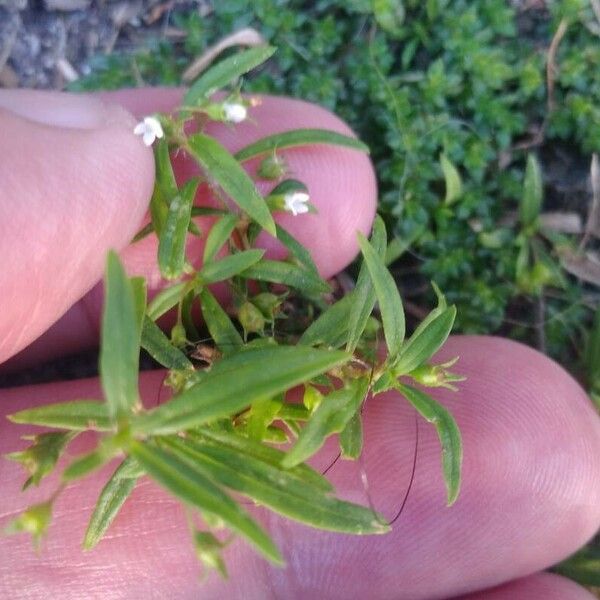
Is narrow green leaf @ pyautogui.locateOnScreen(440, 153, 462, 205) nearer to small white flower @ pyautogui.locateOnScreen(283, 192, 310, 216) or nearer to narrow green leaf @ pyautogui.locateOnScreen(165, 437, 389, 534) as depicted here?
small white flower @ pyautogui.locateOnScreen(283, 192, 310, 216)

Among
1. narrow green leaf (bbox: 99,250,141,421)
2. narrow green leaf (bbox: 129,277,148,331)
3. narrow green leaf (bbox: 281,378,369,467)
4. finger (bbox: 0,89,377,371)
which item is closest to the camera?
narrow green leaf (bbox: 99,250,141,421)

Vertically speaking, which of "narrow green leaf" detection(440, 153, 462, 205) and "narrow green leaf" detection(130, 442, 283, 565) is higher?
"narrow green leaf" detection(130, 442, 283, 565)

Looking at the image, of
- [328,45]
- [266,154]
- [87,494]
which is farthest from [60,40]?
[87,494]

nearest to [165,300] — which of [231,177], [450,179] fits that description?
[231,177]

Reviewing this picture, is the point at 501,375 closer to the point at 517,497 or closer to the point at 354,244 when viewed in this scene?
the point at 517,497

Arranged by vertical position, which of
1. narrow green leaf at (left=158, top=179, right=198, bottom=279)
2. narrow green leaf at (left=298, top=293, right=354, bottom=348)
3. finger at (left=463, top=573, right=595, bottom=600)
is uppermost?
narrow green leaf at (left=158, top=179, right=198, bottom=279)

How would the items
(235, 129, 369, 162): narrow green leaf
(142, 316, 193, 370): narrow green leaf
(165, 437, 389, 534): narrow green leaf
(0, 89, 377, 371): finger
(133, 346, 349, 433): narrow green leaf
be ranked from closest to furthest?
(133, 346, 349, 433): narrow green leaf → (165, 437, 389, 534): narrow green leaf → (142, 316, 193, 370): narrow green leaf → (235, 129, 369, 162): narrow green leaf → (0, 89, 377, 371): finger

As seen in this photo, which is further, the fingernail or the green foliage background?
the green foliage background

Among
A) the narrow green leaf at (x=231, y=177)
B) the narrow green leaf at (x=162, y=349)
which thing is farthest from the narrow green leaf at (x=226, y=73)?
the narrow green leaf at (x=162, y=349)

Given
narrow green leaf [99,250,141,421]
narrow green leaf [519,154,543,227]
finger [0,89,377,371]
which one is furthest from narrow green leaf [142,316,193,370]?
narrow green leaf [519,154,543,227]
